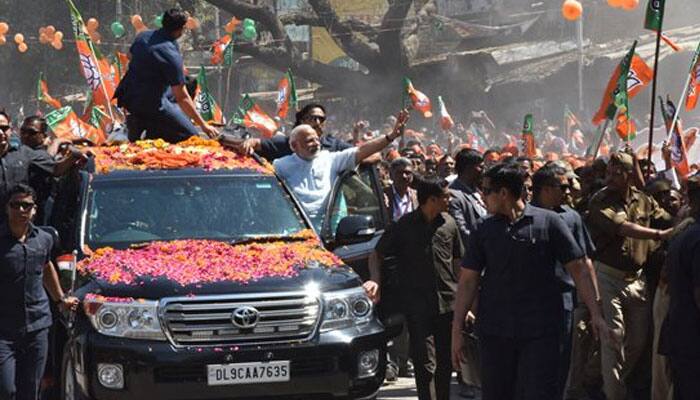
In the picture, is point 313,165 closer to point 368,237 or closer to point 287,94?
point 368,237

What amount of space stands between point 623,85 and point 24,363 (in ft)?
31.7

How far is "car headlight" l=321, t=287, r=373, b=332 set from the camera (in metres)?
7.79

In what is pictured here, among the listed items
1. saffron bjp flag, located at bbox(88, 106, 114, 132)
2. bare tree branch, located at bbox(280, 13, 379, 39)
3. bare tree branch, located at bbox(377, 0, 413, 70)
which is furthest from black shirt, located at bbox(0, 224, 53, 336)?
bare tree branch, located at bbox(280, 13, 379, 39)

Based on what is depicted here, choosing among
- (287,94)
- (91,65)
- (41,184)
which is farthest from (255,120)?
(41,184)

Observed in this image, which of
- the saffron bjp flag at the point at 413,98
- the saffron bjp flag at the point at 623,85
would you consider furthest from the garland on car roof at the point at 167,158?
the saffron bjp flag at the point at 413,98

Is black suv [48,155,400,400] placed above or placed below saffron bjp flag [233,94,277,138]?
above

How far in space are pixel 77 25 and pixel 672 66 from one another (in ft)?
64.0

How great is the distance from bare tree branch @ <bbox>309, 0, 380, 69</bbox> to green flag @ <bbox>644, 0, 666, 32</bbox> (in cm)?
3321

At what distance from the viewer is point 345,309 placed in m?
7.89

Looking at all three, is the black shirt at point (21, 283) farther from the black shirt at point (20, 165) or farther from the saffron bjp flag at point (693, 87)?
the saffron bjp flag at point (693, 87)

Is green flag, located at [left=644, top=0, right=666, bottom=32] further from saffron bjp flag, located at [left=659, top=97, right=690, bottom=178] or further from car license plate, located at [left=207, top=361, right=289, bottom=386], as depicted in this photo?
car license plate, located at [left=207, top=361, right=289, bottom=386]

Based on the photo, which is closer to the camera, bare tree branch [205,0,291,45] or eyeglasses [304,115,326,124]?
eyeglasses [304,115,326,124]

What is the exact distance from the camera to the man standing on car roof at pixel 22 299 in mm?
8078

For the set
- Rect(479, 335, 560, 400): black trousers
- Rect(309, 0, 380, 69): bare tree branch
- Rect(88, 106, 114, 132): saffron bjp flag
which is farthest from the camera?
Rect(309, 0, 380, 69): bare tree branch
